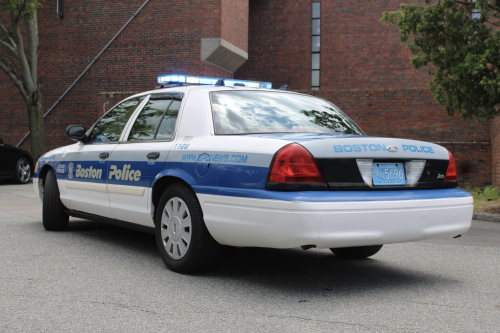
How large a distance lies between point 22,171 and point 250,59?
11440 millimetres

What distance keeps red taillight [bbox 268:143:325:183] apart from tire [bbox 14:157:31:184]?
13.7 metres

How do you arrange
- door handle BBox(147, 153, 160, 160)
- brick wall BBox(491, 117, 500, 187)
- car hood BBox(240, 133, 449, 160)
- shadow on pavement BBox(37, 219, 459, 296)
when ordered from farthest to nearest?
1. brick wall BBox(491, 117, 500, 187)
2. door handle BBox(147, 153, 160, 160)
3. shadow on pavement BBox(37, 219, 459, 296)
4. car hood BBox(240, 133, 449, 160)

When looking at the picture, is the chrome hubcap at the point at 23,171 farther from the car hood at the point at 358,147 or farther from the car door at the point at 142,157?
the car hood at the point at 358,147

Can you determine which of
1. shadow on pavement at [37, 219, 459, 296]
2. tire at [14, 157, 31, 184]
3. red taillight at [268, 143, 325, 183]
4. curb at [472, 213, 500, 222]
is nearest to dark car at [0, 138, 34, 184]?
tire at [14, 157, 31, 184]

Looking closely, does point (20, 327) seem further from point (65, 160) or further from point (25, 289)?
point (65, 160)

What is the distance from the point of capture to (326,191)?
3617mm

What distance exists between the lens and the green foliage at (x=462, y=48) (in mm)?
9281

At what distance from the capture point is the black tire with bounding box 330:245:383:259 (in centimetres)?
508

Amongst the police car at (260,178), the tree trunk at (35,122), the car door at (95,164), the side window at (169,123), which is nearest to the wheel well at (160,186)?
the police car at (260,178)

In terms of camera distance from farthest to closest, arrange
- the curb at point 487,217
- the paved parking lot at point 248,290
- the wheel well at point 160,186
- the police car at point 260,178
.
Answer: the curb at point 487,217, the wheel well at point 160,186, the police car at point 260,178, the paved parking lot at point 248,290

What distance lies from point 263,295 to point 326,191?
87cm

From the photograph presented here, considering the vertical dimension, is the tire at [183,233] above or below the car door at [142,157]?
below

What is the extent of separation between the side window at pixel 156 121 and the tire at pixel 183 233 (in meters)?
0.66

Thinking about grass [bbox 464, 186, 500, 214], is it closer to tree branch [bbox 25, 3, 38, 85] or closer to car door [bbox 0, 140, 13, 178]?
car door [bbox 0, 140, 13, 178]
